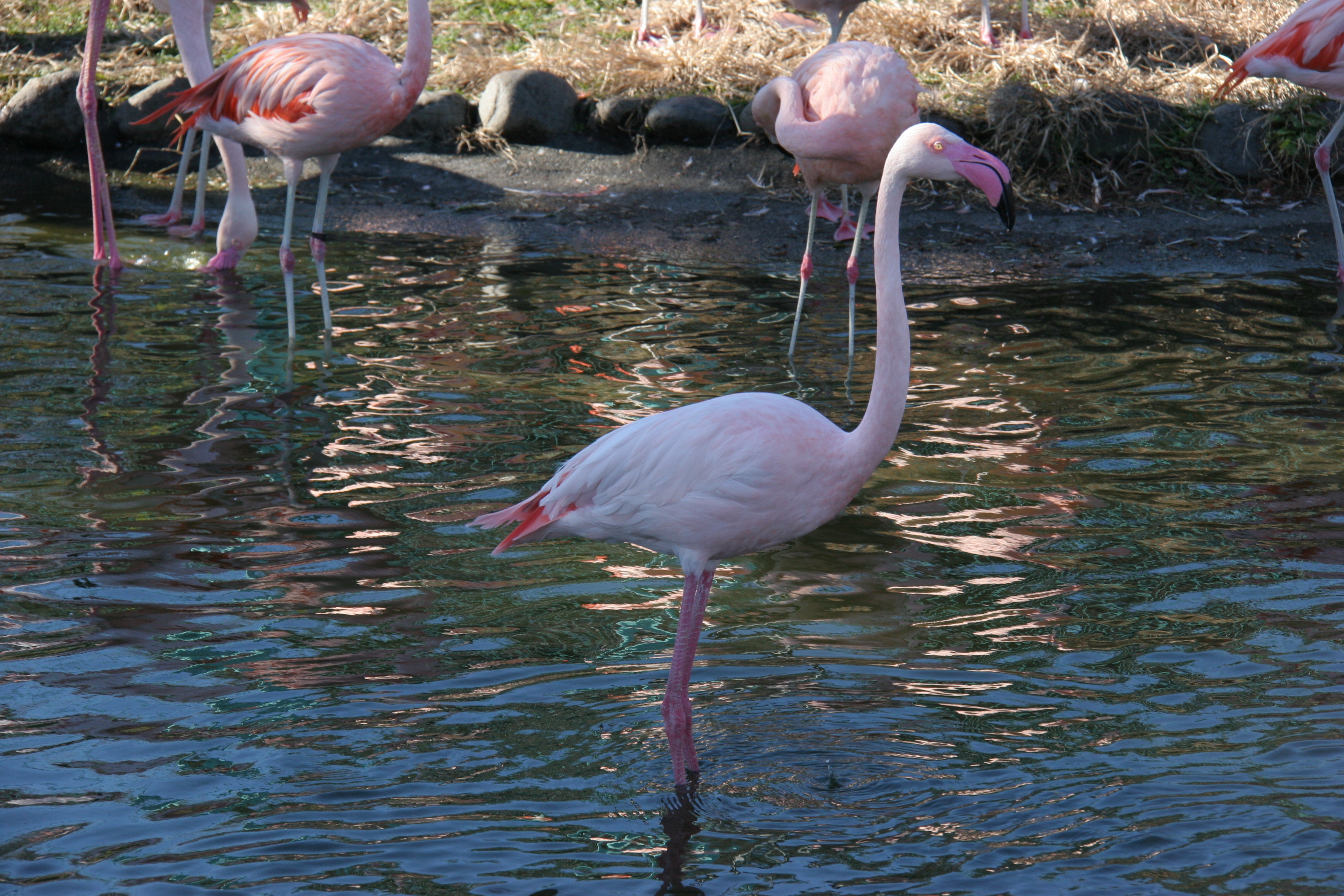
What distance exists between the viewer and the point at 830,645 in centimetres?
378

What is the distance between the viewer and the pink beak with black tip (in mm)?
2854

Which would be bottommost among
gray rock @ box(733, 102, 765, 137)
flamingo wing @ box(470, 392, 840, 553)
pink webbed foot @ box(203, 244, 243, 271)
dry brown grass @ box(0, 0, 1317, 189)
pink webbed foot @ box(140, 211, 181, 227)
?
flamingo wing @ box(470, 392, 840, 553)

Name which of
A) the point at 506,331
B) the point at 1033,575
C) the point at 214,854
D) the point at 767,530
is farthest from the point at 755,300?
the point at 214,854

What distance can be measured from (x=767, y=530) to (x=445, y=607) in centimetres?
123

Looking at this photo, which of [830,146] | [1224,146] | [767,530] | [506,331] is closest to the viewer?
[767,530]

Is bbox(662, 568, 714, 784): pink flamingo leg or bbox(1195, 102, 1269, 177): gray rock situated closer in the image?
bbox(662, 568, 714, 784): pink flamingo leg

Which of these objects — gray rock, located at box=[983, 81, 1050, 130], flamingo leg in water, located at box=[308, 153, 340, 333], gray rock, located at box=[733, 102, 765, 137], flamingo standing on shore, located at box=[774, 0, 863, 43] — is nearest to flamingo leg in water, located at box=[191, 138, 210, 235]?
flamingo leg in water, located at box=[308, 153, 340, 333]

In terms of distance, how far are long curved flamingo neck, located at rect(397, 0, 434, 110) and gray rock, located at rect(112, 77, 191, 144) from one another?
4499 millimetres

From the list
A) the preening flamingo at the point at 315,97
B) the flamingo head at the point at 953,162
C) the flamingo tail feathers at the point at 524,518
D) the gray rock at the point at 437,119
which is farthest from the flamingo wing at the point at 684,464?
the gray rock at the point at 437,119

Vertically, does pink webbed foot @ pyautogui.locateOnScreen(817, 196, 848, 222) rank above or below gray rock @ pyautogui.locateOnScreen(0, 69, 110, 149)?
below

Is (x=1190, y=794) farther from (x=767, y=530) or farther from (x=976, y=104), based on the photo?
(x=976, y=104)

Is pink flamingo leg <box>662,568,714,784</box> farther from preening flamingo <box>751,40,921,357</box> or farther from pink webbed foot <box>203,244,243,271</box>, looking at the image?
pink webbed foot <box>203,244,243,271</box>

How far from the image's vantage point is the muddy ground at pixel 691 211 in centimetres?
828

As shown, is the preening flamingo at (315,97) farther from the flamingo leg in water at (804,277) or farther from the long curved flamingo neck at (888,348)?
the long curved flamingo neck at (888,348)
